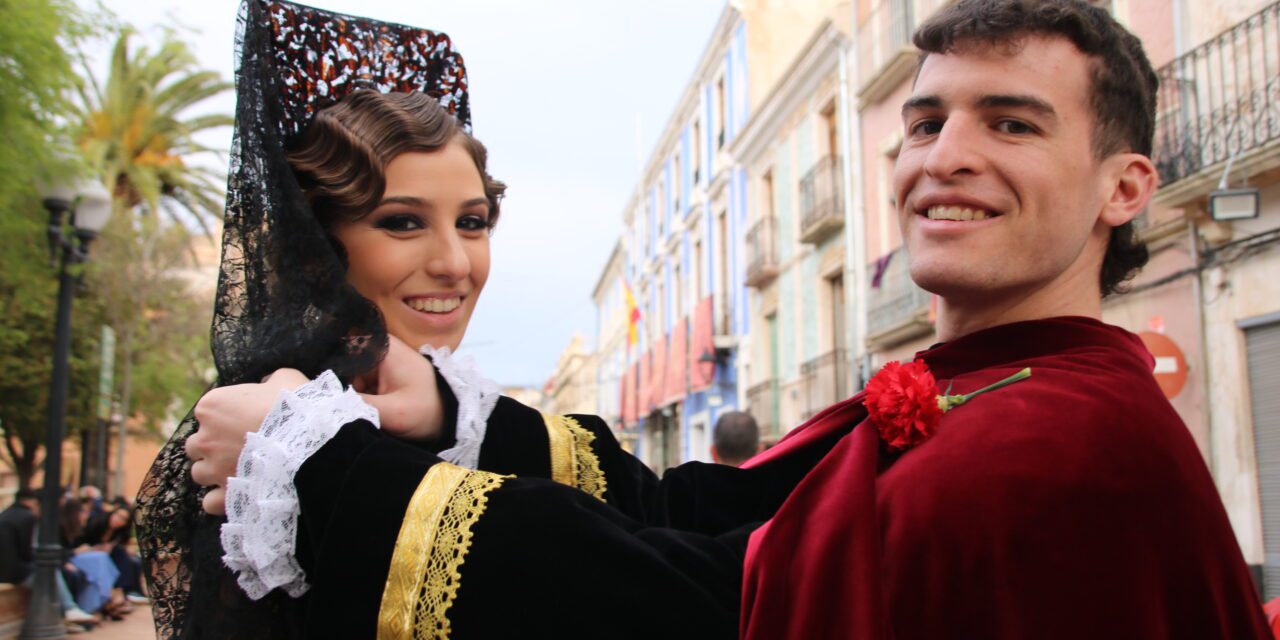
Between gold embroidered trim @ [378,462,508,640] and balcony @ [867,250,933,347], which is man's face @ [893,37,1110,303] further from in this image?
balcony @ [867,250,933,347]

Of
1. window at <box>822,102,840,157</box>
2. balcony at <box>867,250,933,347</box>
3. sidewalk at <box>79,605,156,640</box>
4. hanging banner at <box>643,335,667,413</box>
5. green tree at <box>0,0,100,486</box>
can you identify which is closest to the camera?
green tree at <box>0,0,100,486</box>

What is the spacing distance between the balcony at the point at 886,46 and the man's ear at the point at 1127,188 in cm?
1264

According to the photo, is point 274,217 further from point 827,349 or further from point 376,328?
point 827,349

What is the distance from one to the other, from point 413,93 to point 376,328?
557mm

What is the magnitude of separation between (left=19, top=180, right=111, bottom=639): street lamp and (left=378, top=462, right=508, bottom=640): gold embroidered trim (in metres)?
8.22

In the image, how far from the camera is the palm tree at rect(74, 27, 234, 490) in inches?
727

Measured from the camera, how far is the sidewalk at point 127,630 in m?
9.81

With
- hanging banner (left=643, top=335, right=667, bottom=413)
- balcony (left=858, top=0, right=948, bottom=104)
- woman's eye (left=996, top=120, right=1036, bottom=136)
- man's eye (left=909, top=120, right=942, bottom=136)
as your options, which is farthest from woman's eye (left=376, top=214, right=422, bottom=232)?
hanging banner (left=643, top=335, right=667, bottom=413)

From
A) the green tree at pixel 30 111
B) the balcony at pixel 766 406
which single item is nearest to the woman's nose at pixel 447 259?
the green tree at pixel 30 111

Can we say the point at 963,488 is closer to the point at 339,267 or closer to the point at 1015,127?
the point at 1015,127

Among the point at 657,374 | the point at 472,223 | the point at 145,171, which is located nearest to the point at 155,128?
the point at 145,171

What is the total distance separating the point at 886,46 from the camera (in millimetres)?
15164

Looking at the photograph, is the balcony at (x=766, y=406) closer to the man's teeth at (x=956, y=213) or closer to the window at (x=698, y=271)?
the window at (x=698, y=271)

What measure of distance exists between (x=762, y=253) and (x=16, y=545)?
45.8 ft
